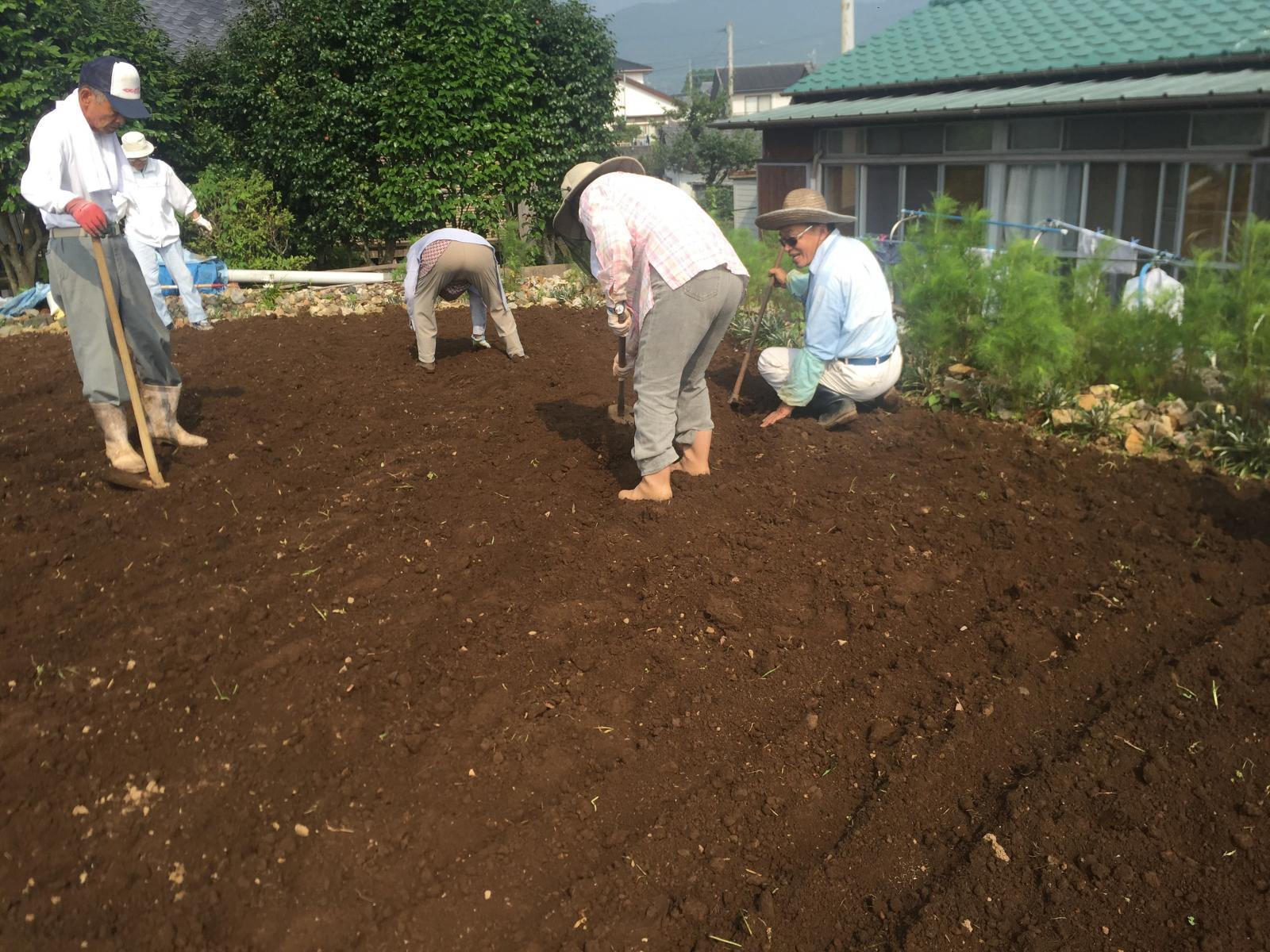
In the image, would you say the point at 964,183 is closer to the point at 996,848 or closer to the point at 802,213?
the point at 802,213

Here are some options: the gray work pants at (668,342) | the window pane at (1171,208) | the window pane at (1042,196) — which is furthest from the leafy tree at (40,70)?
the window pane at (1171,208)

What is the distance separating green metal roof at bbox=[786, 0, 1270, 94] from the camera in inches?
404

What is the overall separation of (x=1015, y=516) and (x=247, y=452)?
13.4ft

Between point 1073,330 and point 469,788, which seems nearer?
point 469,788

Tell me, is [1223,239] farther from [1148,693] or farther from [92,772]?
[92,772]

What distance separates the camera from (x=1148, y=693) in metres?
3.49

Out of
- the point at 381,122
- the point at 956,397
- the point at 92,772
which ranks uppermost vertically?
the point at 381,122

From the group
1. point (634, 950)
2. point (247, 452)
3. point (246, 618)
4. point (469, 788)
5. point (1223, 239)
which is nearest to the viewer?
point (634, 950)

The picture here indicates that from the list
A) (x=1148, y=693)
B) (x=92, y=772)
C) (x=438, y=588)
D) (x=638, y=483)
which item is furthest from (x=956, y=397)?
(x=92, y=772)

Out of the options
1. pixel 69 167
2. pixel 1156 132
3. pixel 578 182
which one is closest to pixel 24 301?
pixel 69 167

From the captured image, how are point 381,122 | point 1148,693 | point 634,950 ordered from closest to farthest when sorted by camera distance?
1. point 634,950
2. point 1148,693
3. point 381,122

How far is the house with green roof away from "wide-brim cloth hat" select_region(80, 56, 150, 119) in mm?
8201

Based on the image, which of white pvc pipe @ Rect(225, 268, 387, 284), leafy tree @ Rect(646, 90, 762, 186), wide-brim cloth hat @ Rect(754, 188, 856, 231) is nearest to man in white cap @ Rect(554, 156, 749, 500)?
wide-brim cloth hat @ Rect(754, 188, 856, 231)

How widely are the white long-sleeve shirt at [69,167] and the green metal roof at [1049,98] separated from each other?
834cm
